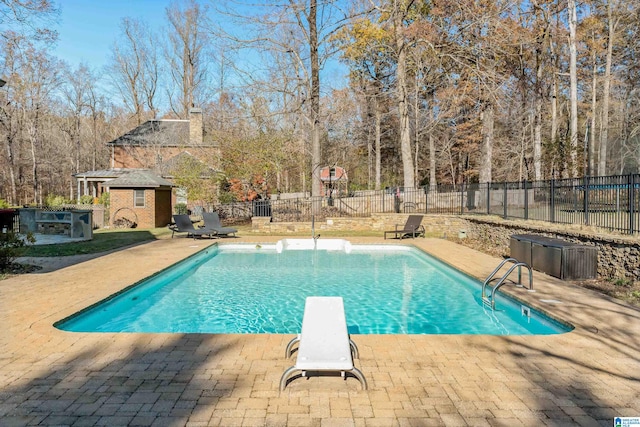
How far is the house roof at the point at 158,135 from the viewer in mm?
33375

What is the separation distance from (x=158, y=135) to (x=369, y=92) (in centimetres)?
1887

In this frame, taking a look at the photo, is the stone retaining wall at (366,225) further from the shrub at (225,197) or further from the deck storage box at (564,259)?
the deck storage box at (564,259)

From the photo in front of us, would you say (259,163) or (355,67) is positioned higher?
(355,67)

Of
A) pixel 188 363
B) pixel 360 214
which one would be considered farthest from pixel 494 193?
pixel 188 363

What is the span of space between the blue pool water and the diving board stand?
1815 mm

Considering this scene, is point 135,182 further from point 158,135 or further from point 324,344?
point 324,344

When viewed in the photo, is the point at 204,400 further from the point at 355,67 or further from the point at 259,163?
the point at 355,67

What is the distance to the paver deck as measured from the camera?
2963 millimetres

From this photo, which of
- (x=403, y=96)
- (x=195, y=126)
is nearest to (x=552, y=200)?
(x=403, y=96)

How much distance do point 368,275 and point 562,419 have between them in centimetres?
690

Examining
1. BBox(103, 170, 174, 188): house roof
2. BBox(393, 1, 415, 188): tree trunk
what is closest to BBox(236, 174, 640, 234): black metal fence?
BBox(393, 1, 415, 188): tree trunk

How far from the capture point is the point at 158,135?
34.0 meters

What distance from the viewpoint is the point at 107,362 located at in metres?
3.95

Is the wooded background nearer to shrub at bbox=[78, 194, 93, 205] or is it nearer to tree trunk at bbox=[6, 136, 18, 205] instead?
tree trunk at bbox=[6, 136, 18, 205]
